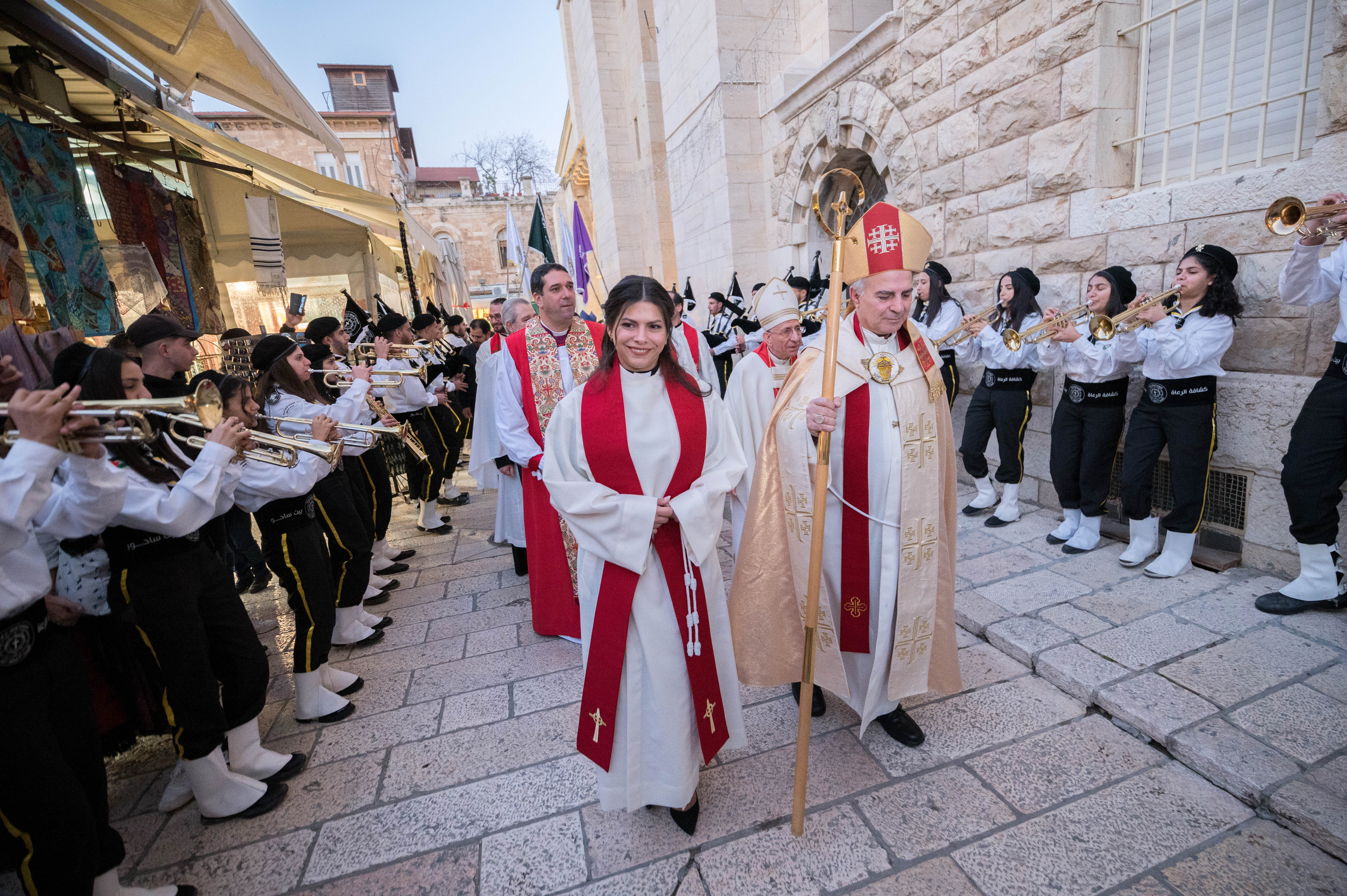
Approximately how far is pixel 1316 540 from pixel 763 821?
3485 mm

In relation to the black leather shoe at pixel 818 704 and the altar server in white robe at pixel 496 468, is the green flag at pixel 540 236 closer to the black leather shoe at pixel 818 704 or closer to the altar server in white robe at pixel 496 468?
the altar server in white robe at pixel 496 468

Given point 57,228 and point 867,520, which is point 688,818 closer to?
point 867,520

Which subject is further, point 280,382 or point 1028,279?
point 1028,279

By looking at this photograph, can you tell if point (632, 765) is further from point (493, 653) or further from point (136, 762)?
point (136, 762)

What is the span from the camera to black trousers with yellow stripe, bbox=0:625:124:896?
1.75 metres

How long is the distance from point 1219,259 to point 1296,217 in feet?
1.98

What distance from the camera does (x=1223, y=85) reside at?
4.00 m

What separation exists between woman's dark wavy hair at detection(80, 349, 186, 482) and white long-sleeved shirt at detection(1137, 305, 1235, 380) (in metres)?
5.23

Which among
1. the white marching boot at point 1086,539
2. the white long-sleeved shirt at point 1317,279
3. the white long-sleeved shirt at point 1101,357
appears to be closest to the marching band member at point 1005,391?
the white long-sleeved shirt at point 1101,357

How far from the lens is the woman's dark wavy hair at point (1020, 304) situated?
197 inches

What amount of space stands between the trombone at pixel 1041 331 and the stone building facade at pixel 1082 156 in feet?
1.63

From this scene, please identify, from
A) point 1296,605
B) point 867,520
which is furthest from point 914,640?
point 1296,605

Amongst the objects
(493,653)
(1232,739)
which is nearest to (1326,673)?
(1232,739)

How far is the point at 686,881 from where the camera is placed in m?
2.13
